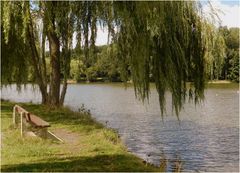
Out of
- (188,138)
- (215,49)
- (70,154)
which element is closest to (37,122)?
(70,154)

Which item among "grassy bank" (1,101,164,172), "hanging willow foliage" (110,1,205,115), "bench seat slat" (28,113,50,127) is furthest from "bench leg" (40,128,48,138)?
"hanging willow foliage" (110,1,205,115)

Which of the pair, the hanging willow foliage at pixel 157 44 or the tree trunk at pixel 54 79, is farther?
the tree trunk at pixel 54 79

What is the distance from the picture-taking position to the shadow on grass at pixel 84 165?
822 centimetres

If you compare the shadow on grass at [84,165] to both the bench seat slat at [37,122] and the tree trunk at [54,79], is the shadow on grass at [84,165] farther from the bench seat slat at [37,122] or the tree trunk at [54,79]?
the tree trunk at [54,79]

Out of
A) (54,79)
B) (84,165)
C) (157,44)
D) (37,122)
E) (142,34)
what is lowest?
(84,165)

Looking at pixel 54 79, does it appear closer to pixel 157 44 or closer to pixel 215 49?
pixel 215 49

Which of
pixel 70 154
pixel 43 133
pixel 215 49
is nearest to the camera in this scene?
pixel 70 154

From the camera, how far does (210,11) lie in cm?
1172

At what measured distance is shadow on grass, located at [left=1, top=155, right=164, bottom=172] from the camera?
8219 mm

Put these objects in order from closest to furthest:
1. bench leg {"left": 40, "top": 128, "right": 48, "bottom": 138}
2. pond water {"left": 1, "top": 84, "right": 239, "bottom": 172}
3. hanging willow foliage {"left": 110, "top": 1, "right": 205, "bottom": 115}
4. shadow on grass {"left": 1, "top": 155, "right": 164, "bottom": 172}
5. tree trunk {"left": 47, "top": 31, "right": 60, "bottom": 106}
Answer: hanging willow foliage {"left": 110, "top": 1, "right": 205, "bottom": 115}, shadow on grass {"left": 1, "top": 155, "right": 164, "bottom": 172}, bench leg {"left": 40, "top": 128, "right": 48, "bottom": 138}, pond water {"left": 1, "top": 84, "right": 239, "bottom": 172}, tree trunk {"left": 47, "top": 31, "right": 60, "bottom": 106}

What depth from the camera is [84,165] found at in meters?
8.73

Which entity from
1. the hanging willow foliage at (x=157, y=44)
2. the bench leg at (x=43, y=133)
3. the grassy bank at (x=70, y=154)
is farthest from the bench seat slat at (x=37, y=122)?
the hanging willow foliage at (x=157, y=44)

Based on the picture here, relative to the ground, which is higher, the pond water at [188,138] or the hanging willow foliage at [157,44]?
the hanging willow foliage at [157,44]

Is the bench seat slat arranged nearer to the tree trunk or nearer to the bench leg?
the bench leg
